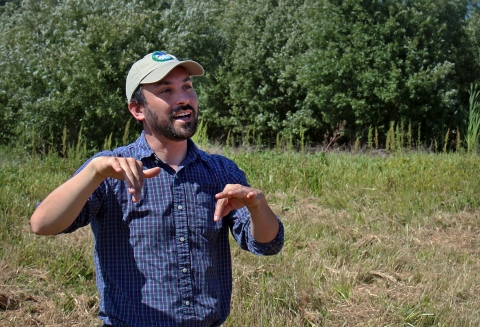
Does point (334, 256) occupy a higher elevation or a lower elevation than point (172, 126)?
lower

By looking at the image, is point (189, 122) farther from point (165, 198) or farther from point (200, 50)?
point (200, 50)

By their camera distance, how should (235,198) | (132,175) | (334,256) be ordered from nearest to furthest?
(132,175), (235,198), (334,256)

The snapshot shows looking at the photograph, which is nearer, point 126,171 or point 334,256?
point 126,171

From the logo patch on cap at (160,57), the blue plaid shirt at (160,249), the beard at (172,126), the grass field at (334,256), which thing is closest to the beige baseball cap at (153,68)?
the logo patch on cap at (160,57)

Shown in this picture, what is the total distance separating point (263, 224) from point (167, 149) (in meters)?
0.44

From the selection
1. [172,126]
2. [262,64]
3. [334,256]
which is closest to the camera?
[172,126]

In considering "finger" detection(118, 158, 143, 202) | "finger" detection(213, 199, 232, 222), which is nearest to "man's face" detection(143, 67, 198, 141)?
"finger" detection(213, 199, 232, 222)

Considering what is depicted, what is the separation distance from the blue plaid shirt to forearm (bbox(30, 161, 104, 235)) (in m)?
0.13

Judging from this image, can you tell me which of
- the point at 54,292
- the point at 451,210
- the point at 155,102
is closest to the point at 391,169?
the point at 451,210

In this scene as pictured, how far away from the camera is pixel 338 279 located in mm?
4746

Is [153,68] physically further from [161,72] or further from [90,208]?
[90,208]

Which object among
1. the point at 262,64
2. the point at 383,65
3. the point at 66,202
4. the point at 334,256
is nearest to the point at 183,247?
the point at 66,202

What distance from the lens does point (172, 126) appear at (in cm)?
223

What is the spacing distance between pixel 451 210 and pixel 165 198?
4.97 m
